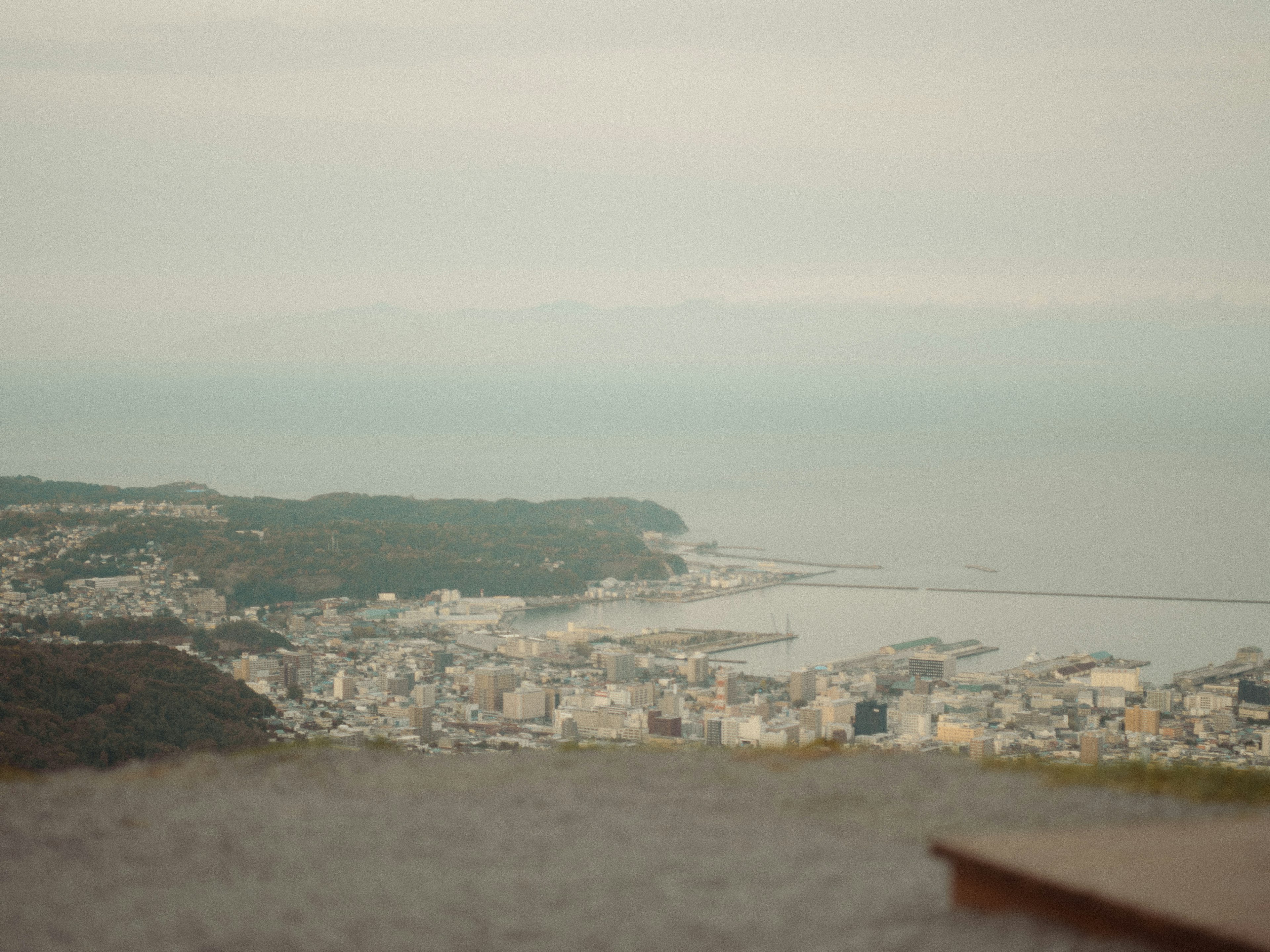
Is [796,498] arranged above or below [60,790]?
above

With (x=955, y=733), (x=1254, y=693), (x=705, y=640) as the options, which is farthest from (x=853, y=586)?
(x=955, y=733)

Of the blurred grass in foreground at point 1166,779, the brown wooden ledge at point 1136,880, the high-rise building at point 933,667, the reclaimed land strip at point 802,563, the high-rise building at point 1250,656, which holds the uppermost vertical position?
the reclaimed land strip at point 802,563

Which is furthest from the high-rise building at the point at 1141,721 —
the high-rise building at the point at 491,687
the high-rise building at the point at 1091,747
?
the high-rise building at the point at 491,687

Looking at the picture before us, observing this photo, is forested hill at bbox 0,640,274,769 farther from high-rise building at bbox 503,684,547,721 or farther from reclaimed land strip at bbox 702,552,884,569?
reclaimed land strip at bbox 702,552,884,569

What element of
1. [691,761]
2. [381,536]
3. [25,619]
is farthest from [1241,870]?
[381,536]

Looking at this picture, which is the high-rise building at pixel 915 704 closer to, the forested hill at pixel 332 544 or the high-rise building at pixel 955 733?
the high-rise building at pixel 955 733

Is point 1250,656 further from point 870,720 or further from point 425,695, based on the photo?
point 425,695

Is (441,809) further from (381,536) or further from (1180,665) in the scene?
(381,536)
